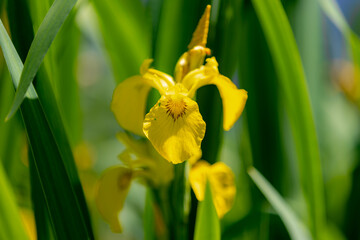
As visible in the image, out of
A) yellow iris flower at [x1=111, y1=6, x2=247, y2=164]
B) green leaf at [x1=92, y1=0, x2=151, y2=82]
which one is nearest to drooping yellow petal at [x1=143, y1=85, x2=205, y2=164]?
yellow iris flower at [x1=111, y1=6, x2=247, y2=164]

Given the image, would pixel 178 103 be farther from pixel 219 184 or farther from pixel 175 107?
pixel 219 184

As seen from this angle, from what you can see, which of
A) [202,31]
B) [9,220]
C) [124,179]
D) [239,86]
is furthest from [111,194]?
[239,86]

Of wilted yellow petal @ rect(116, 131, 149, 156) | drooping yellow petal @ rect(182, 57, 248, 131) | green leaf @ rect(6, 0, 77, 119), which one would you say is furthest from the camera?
wilted yellow petal @ rect(116, 131, 149, 156)

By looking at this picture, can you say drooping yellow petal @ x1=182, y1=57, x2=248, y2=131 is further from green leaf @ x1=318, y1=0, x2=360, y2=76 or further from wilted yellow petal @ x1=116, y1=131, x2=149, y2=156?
green leaf @ x1=318, y1=0, x2=360, y2=76

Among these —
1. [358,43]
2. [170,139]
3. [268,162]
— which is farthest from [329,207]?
[170,139]

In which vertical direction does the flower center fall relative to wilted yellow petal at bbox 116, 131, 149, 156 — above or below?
above

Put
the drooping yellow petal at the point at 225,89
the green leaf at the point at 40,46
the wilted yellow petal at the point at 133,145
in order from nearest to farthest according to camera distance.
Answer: the green leaf at the point at 40,46
the drooping yellow petal at the point at 225,89
the wilted yellow petal at the point at 133,145

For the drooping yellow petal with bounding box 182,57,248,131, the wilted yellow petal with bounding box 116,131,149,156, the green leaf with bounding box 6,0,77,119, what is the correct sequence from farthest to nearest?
the wilted yellow petal with bounding box 116,131,149,156
the drooping yellow petal with bounding box 182,57,248,131
the green leaf with bounding box 6,0,77,119

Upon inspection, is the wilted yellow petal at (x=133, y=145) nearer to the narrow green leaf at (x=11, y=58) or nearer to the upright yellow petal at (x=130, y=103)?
the upright yellow petal at (x=130, y=103)

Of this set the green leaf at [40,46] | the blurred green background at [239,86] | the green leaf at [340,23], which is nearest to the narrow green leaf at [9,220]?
the blurred green background at [239,86]
